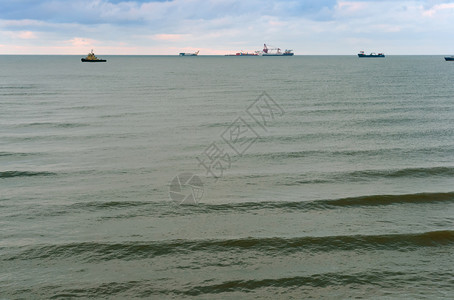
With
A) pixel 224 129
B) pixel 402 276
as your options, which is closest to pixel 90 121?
pixel 224 129

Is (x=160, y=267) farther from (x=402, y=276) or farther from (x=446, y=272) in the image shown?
(x=446, y=272)

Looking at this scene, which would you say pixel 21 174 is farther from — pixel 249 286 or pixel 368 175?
pixel 368 175

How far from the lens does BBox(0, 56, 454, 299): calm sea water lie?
1152 centimetres

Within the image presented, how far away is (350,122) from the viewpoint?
35000 millimetres

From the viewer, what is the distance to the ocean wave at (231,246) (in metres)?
13.1

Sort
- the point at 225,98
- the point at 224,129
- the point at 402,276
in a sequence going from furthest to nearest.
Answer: the point at 225,98 < the point at 224,129 < the point at 402,276

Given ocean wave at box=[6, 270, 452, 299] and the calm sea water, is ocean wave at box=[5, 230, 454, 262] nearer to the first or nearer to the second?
the calm sea water

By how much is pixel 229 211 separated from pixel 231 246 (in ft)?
9.95

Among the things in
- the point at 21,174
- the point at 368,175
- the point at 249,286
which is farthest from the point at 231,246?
the point at 21,174

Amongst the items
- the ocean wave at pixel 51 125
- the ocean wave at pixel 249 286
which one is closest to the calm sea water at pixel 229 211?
the ocean wave at pixel 249 286

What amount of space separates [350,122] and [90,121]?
21605mm

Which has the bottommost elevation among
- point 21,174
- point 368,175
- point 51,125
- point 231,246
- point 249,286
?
point 249,286

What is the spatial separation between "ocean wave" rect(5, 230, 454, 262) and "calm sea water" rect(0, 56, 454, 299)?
0.20ft

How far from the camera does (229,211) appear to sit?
16.6 metres
